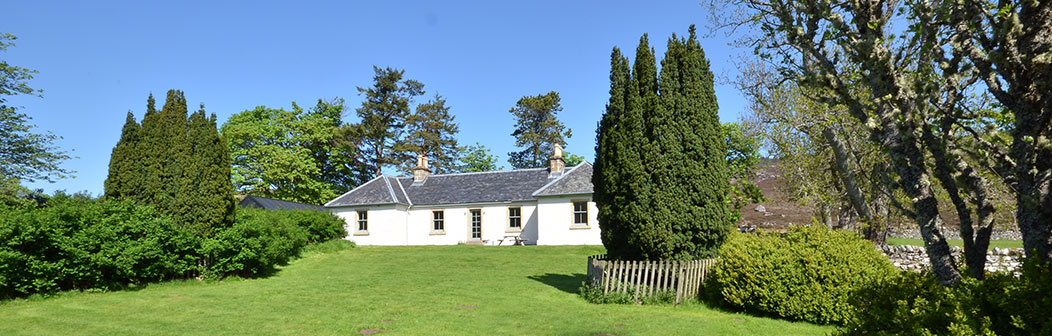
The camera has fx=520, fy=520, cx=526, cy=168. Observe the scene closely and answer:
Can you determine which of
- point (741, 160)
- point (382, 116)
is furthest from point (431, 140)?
point (741, 160)

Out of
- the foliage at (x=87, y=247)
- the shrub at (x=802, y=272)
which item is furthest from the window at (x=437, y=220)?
the shrub at (x=802, y=272)

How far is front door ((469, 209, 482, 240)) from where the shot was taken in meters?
31.5

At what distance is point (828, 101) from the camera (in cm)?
413

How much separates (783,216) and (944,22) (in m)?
46.2

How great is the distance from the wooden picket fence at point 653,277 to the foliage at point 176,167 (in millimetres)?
11123

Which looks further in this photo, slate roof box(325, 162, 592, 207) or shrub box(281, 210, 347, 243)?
slate roof box(325, 162, 592, 207)

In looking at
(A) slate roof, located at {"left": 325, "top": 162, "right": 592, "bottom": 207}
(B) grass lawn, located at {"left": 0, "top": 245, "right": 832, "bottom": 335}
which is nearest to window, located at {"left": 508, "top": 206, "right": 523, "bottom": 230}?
(A) slate roof, located at {"left": 325, "top": 162, "right": 592, "bottom": 207}

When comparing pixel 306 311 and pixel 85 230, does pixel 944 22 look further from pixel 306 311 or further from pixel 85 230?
pixel 85 230

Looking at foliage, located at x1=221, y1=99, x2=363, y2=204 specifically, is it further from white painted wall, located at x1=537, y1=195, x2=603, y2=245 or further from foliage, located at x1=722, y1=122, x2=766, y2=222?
foliage, located at x1=722, y1=122, x2=766, y2=222

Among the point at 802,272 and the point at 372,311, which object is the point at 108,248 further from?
the point at 802,272

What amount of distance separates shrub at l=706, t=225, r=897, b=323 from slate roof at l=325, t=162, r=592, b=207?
18645mm

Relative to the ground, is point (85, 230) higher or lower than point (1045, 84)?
lower

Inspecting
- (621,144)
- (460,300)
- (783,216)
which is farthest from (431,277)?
(783,216)

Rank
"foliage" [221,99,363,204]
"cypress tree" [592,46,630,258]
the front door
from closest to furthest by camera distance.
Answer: "cypress tree" [592,46,630,258] < the front door < "foliage" [221,99,363,204]
